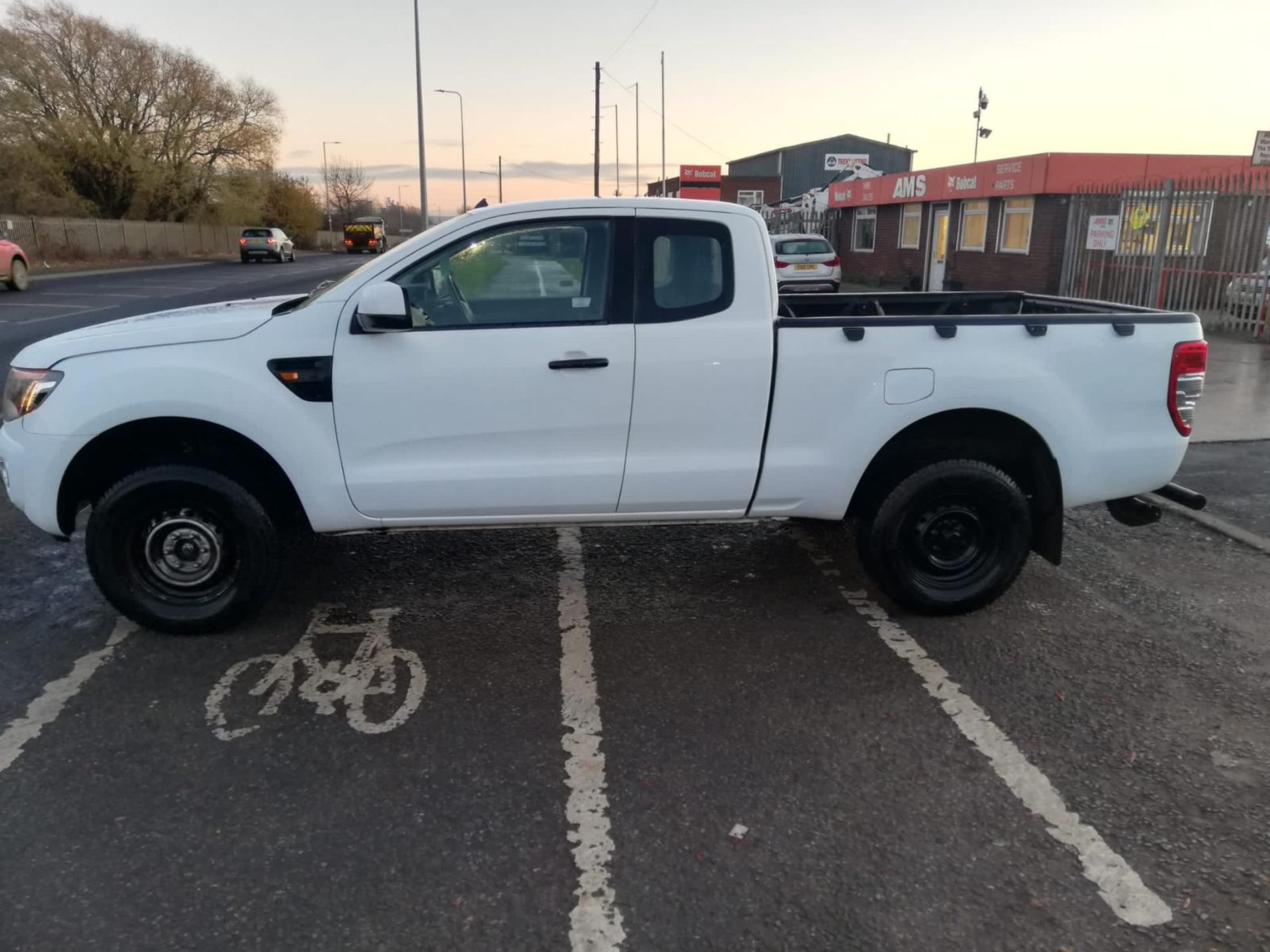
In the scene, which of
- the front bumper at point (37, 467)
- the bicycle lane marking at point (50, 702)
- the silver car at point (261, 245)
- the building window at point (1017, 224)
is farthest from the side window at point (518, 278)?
the silver car at point (261, 245)

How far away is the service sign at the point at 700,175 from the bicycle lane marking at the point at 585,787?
66612 mm

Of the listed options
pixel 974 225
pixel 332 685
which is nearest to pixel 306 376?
pixel 332 685

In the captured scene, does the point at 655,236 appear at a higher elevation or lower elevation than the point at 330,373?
higher

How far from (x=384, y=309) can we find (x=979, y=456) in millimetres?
2795

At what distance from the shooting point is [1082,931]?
262 centimetres

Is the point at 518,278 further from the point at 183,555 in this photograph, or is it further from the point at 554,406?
the point at 183,555

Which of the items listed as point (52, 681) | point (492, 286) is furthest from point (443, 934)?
point (492, 286)

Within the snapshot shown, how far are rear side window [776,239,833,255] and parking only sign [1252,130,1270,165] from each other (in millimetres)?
8934

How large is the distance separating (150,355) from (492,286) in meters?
1.48

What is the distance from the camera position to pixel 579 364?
4191 millimetres

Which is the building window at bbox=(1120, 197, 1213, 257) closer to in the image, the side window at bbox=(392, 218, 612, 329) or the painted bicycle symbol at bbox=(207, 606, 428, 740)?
the side window at bbox=(392, 218, 612, 329)

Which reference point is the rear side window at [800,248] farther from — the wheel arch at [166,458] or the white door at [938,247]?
the wheel arch at [166,458]

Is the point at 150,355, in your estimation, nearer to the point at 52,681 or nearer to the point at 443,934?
the point at 52,681

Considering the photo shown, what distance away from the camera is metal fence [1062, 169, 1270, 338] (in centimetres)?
1483
